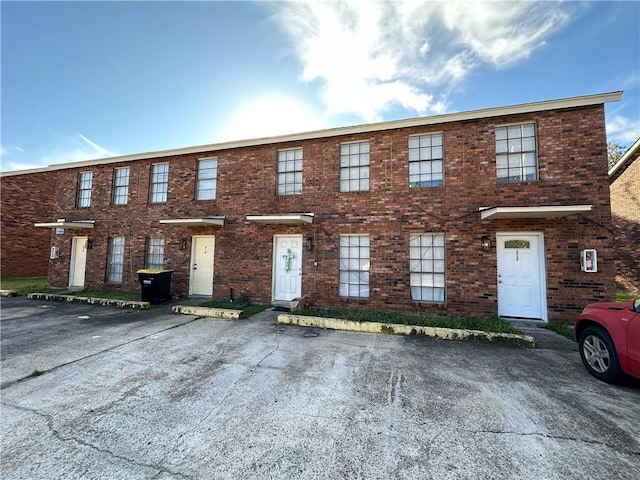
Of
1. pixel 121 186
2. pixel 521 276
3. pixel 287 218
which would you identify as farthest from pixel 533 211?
pixel 121 186

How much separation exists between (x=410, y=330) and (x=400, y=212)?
348 centimetres

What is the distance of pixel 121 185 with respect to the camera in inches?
465

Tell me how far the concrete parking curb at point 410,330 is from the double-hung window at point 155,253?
21.9 ft

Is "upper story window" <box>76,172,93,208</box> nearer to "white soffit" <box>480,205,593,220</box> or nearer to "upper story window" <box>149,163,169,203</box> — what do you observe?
"upper story window" <box>149,163,169,203</box>

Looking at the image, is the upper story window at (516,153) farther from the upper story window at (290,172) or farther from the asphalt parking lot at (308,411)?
the upper story window at (290,172)

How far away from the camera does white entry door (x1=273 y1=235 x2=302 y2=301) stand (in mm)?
9039

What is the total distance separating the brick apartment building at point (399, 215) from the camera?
6934 millimetres

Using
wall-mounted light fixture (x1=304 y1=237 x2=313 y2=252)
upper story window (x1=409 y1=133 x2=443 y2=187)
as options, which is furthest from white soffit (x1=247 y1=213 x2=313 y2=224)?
upper story window (x1=409 y1=133 x2=443 y2=187)

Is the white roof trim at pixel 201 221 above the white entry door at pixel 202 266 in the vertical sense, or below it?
above

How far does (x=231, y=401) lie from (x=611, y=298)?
346 inches

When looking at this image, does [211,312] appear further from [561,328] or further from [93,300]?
[561,328]

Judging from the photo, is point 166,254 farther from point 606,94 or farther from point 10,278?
point 606,94

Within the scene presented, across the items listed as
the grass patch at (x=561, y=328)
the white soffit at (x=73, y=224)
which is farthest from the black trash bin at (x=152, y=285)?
the grass patch at (x=561, y=328)

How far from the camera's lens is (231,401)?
3520 mm
